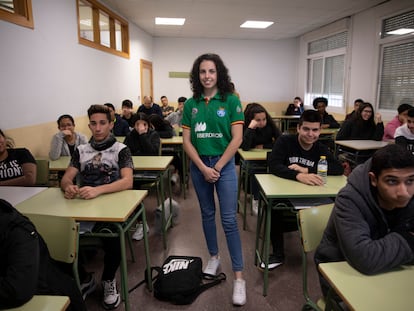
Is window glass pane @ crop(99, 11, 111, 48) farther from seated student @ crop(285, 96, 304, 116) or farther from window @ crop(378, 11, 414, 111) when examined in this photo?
seated student @ crop(285, 96, 304, 116)

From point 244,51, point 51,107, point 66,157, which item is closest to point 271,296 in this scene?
point 66,157

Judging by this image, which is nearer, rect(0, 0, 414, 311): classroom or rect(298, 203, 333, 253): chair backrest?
rect(298, 203, 333, 253): chair backrest

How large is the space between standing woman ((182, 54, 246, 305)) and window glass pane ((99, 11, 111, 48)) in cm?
451

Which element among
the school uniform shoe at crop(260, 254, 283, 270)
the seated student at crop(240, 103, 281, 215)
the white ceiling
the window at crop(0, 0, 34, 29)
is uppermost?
the white ceiling

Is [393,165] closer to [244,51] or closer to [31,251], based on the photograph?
[31,251]

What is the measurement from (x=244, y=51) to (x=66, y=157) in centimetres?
798

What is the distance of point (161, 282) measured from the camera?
2.14 meters

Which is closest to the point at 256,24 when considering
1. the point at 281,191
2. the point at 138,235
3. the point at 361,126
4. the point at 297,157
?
the point at 361,126

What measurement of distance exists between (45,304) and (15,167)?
178 cm

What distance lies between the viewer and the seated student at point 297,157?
2.39 metres

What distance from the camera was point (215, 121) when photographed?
2020 millimetres

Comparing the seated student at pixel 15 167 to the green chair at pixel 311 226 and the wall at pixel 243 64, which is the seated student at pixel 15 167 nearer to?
the green chair at pixel 311 226

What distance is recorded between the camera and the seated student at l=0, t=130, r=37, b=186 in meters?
2.44

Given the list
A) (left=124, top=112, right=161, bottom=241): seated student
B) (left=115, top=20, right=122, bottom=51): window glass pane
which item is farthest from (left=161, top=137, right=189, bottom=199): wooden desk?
(left=115, top=20, right=122, bottom=51): window glass pane
